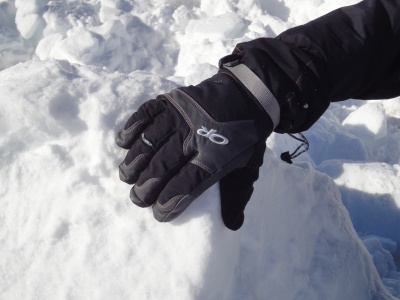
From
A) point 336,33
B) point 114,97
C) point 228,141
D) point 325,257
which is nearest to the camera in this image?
point 228,141

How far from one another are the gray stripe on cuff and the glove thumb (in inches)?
3.8

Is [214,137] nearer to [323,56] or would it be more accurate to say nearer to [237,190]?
[237,190]

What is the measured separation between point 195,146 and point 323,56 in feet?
1.55

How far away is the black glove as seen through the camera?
941 mm

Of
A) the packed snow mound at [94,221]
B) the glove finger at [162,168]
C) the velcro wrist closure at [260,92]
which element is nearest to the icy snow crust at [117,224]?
the packed snow mound at [94,221]

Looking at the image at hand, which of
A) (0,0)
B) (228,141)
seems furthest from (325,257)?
(0,0)

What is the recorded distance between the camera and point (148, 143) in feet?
3.22

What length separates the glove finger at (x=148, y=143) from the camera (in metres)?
0.98

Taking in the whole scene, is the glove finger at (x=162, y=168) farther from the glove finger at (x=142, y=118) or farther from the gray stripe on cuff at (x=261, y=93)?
the gray stripe on cuff at (x=261, y=93)

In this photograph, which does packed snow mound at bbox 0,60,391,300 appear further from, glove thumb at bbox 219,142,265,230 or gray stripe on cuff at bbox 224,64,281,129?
gray stripe on cuff at bbox 224,64,281,129

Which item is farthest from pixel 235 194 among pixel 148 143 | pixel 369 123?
→ pixel 369 123

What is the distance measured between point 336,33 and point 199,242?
29.8 inches

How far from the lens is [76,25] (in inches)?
203

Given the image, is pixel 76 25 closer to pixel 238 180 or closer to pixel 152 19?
pixel 152 19
